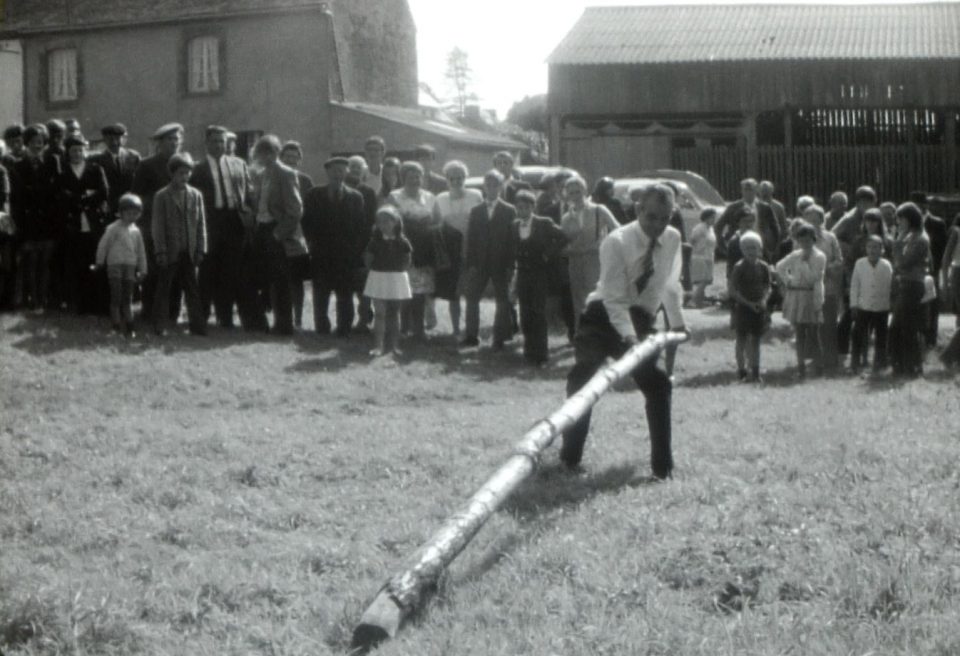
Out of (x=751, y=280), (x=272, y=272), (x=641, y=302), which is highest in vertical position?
(x=272, y=272)

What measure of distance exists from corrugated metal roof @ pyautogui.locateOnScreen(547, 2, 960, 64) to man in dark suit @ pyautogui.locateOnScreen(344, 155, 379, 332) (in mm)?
22685

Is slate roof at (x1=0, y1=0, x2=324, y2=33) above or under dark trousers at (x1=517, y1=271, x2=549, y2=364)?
above

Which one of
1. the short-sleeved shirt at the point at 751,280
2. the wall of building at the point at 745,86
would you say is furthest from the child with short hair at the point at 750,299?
the wall of building at the point at 745,86

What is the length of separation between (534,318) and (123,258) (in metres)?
4.60

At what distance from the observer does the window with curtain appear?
38.9m

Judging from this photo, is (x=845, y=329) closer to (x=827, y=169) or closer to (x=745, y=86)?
(x=827, y=169)

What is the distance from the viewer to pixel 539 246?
56.1ft

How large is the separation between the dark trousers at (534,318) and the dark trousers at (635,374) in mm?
6813

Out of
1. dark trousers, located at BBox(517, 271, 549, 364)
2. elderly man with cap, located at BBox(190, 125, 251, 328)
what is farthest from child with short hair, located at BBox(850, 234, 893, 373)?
elderly man with cap, located at BBox(190, 125, 251, 328)

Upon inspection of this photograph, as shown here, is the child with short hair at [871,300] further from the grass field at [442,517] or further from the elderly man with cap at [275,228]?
the elderly man with cap at [275,228]

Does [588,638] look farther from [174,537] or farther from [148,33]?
[148,33]

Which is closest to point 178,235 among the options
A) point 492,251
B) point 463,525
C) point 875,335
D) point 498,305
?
point 492,251

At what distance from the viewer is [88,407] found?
13.1 meters

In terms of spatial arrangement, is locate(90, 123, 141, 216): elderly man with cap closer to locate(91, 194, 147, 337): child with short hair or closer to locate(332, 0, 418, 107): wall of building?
locate(91, 194, 147, 337): child with short hair
